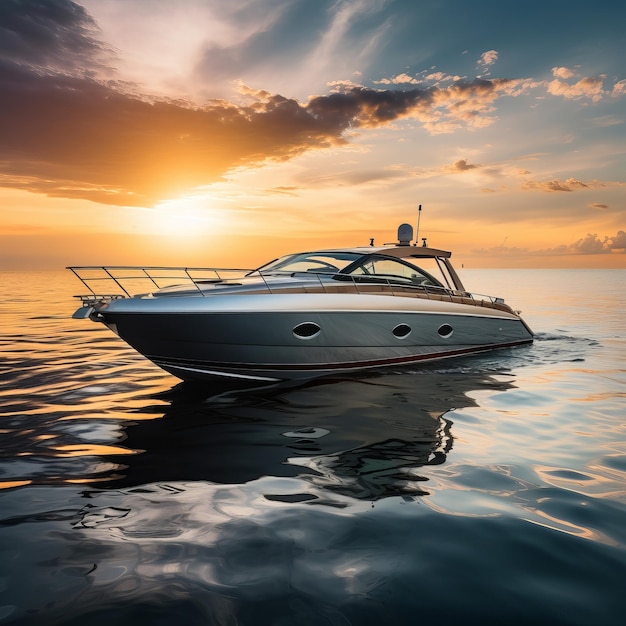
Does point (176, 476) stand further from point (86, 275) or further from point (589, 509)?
Answer: point (86, 275)

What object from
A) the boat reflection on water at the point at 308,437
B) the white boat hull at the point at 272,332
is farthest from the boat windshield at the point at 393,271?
the boat reflection on water at the point at 308,437

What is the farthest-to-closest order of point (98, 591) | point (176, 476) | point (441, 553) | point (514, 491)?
point (176, 476), point (514, 491), point (441, 553), point (98, 591)

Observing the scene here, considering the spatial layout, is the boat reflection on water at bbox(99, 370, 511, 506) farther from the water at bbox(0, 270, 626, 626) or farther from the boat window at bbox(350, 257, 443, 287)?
the boat window at bbox(350, 257, 443, 287)

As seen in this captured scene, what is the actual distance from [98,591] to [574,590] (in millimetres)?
2617

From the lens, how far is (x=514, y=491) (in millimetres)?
4137

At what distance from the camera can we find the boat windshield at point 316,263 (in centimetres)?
911

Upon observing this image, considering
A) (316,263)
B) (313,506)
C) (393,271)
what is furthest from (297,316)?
(313,506)

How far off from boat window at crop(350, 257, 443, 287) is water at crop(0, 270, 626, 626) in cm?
237

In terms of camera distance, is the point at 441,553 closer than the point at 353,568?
No

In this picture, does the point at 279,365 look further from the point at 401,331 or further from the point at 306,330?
the point at 401,331

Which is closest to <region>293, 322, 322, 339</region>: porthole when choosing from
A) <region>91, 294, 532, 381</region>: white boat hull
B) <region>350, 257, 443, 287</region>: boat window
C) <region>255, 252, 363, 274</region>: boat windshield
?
<region>91, 294, 532, 381</region>: white boat hull

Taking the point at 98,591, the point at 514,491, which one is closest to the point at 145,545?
the point at 98,591

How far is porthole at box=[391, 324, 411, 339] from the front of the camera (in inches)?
352

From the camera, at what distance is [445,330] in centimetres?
999
